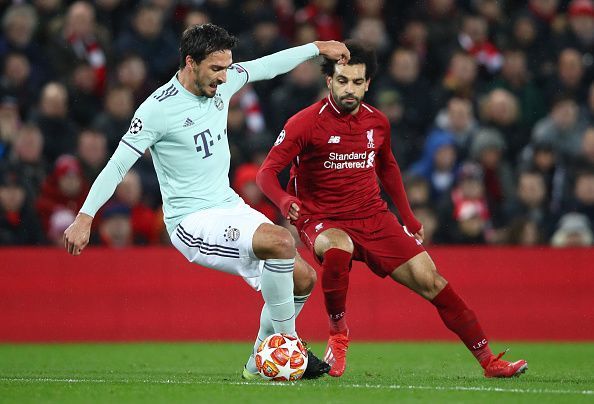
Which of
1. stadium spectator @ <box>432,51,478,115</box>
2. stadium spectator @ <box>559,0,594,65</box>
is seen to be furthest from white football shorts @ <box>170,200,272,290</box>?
stadium spectator @ <box>559,0,594,65</box>

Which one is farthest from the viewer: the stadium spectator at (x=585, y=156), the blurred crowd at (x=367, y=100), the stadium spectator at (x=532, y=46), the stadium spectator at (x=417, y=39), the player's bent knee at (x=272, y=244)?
the stadium spectator at (x=532, y=46)

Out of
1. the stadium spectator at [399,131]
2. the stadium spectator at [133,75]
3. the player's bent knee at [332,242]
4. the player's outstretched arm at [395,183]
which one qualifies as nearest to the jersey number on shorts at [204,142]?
the player's bent knee at [332,242]

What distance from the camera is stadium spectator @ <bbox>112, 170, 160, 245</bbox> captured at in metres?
12.5

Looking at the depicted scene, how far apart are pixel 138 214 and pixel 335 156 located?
4.58 meters

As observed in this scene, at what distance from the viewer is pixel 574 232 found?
12742 mm

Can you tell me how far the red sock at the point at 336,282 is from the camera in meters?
8.30

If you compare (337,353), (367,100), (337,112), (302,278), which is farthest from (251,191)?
(302,278)

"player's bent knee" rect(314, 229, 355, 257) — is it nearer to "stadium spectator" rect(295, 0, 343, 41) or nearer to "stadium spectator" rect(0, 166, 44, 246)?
"stadium spectator" rect(0, 166, 44, 246)

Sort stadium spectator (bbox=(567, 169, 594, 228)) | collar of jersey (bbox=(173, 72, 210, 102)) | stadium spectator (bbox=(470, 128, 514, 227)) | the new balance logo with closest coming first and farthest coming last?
the new balance logo, collar of jersey (bbox=(173, 72, 210, 102)), stadium spectator (bbox=(567, 169, 594, 228)), stadium spectator (bbox=(470, 128, 514, 227))

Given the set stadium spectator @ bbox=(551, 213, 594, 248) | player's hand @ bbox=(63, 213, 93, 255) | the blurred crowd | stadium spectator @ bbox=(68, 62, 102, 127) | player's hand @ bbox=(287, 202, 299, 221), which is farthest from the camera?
stadium spectator @ bbox=(68, 62, 102, 127)

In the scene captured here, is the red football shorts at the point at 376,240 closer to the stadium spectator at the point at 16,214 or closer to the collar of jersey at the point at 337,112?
→ the collar of jersey at the point at 337,112

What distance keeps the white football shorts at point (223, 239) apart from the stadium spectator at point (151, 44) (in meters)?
6.16

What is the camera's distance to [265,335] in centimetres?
825

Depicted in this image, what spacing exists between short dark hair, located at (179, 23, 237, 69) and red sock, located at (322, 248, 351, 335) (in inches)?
62.5
